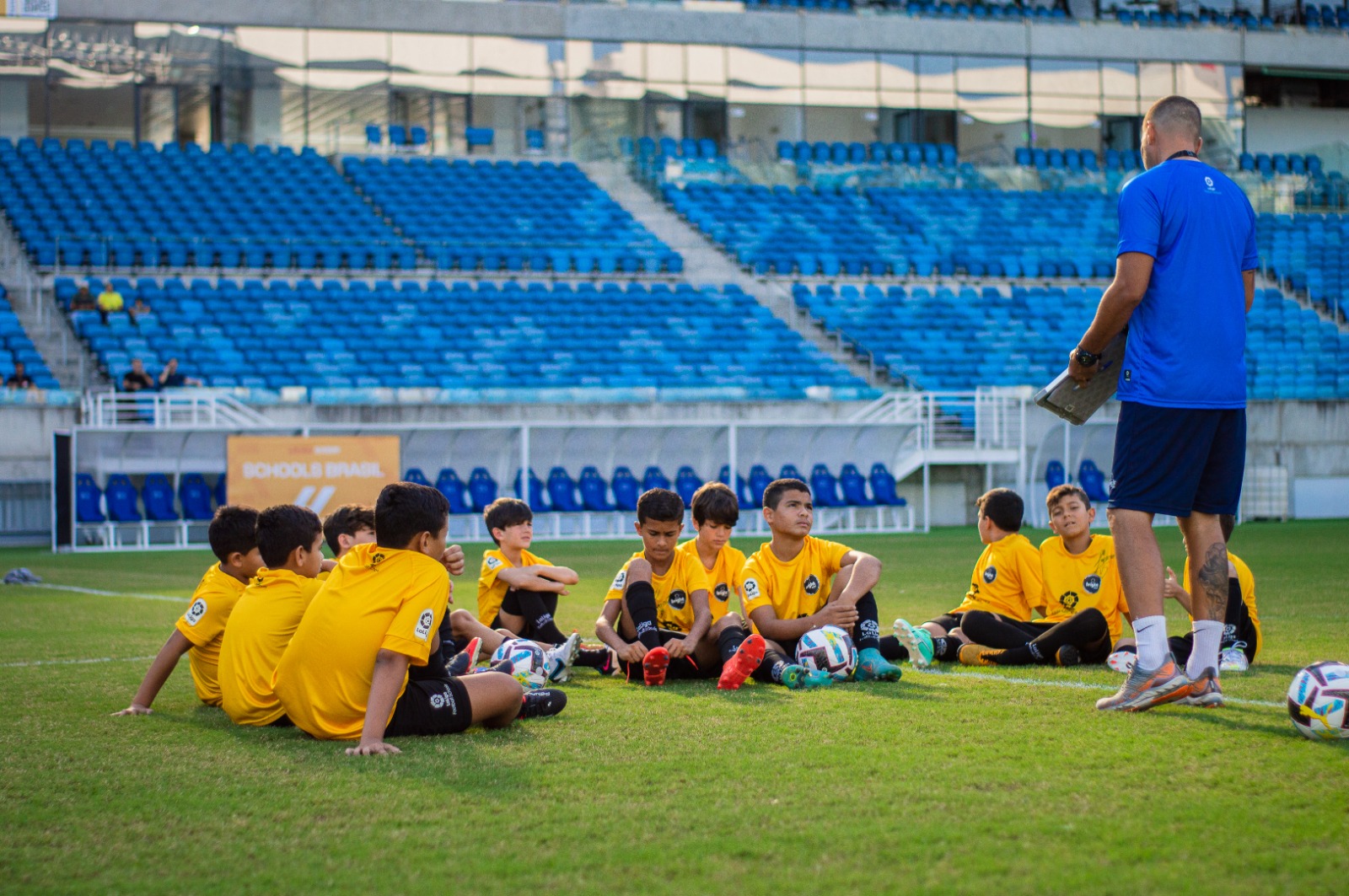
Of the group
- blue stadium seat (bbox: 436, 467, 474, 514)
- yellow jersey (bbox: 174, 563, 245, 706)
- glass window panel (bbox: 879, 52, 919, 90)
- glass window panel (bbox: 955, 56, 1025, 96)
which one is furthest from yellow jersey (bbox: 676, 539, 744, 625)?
glass window panel (bbox: 955, 56, 1025, 96)

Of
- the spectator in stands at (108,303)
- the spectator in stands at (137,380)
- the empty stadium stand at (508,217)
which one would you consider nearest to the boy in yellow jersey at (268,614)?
the spectator in stands at (137,380)

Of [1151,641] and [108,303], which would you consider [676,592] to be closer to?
[1151,641]

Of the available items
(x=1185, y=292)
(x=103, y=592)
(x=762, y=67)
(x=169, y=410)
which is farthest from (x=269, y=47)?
(x=1185, y=292)

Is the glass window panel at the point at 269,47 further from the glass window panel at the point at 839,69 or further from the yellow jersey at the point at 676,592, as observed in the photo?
the yellow jersey at the point at 676,592

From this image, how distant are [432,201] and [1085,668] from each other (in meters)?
24.3

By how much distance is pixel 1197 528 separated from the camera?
15.6ft

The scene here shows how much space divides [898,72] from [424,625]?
32.1 m

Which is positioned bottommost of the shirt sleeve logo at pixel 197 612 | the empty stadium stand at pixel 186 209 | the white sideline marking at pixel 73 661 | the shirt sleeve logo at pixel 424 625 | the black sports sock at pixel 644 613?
the white sideline marking at pixel 73 661

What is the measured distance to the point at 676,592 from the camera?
6395 millimetres

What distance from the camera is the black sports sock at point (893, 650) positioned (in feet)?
21.5

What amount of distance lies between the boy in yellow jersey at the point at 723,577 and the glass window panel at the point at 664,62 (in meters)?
27.7

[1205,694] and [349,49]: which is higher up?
[349,49]

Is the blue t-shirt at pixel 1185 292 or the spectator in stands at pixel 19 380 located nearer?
the blue t-shirt at pixel 1185 292

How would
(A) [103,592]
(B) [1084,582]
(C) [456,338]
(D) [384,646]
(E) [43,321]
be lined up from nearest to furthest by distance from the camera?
(D) [384,646], (B) [1084,582], (A) [103,592], (E) [43,321], (C) [456,338]
